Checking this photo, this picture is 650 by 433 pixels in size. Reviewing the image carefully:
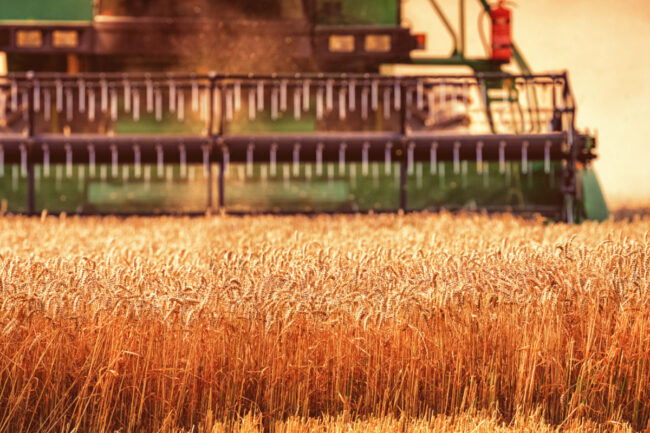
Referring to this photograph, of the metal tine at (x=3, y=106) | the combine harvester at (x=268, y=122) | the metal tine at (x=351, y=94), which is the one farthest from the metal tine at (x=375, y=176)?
the metal tine at (x=3, y=106)

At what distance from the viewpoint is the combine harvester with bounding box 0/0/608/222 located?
33.9ft

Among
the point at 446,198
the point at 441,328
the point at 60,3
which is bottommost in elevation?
the point at 446,198

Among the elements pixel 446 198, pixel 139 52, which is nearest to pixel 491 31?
pixel 446 198

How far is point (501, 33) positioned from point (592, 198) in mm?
3031

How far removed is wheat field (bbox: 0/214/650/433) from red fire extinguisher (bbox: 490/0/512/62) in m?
9.27

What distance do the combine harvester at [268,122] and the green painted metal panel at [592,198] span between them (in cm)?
2

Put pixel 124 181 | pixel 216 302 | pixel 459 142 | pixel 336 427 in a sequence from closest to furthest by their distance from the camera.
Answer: pixel 336 427
pixel 216 302
pixel 459 142
pixel 124 181

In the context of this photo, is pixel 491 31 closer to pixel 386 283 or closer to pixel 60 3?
pixel 60 3

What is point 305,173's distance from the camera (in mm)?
12000

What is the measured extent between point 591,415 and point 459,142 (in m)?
7.21

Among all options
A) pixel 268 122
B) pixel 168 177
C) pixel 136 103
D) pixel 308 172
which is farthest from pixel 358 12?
pixel 136 103

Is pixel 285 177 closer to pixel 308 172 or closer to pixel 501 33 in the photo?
pixel 308 172

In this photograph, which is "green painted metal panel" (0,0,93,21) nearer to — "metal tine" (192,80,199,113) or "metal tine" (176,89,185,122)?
"metal tine" (176,89,185,122)

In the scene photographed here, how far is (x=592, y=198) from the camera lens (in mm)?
11609
